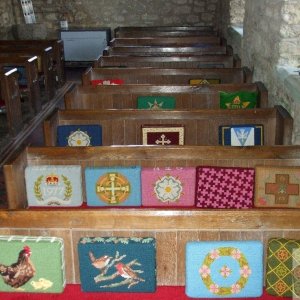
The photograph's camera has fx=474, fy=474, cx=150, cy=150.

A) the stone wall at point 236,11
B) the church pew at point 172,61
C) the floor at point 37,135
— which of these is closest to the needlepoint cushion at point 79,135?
the floor at point 37,135

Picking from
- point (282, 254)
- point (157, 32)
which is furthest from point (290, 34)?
point (157, 32)

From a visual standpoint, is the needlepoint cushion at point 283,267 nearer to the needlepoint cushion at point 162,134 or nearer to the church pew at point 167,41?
the needlepoint cushion at point 162,134

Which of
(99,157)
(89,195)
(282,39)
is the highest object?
(282,39)

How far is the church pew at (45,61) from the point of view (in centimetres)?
645

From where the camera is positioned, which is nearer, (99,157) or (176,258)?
(176,258)

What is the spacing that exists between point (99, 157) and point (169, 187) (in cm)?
47

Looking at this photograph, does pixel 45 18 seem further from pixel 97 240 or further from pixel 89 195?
pixel 97 240

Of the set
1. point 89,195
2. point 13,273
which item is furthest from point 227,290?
point 89,195

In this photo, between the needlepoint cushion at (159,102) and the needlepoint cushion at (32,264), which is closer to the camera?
the needlepoint cushion at (32,264)

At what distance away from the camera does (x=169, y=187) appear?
271 centimetres

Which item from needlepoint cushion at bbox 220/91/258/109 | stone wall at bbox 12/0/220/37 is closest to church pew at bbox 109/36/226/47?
stone wall at bbox 12/0/220/37

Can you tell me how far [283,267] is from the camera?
5.87 feet

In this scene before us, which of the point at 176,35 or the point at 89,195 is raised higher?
the point at 176,35

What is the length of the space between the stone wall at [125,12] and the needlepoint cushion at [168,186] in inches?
289
